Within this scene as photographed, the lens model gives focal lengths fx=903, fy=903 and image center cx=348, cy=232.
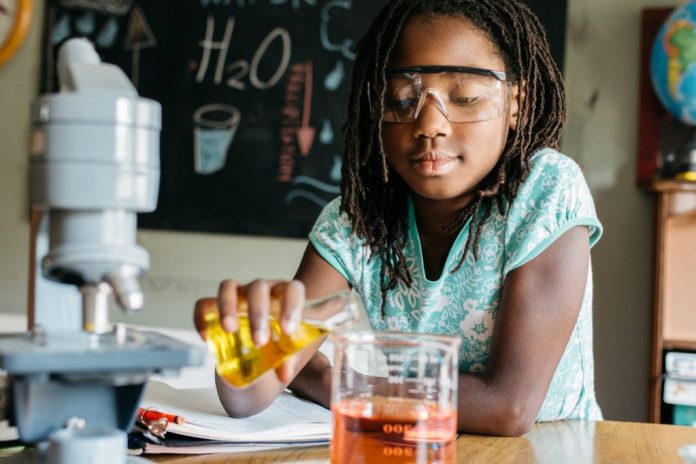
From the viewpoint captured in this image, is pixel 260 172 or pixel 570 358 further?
pixel 260 172

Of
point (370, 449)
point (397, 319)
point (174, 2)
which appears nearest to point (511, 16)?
point (397, 319)

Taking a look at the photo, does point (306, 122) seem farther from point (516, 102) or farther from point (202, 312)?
point (202, 312)

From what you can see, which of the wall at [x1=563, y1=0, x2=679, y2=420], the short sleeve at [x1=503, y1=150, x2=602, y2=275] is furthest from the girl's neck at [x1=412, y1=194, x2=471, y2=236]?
the wall at [x1=563, y1=0, x2=679, y2=420]

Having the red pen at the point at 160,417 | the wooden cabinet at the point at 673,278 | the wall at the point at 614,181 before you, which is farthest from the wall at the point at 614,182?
the red pen at the point at 160,417

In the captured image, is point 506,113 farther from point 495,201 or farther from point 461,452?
point 461,452

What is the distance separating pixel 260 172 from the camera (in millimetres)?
3373

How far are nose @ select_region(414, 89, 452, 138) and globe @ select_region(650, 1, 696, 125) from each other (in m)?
1.73

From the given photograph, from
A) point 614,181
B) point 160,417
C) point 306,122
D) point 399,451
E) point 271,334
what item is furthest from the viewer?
point 306,122

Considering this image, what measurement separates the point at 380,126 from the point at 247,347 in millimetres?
652

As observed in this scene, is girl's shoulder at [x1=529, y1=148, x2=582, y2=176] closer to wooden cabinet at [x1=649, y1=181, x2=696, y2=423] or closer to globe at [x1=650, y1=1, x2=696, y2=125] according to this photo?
wooden cabinet at [x1=649, y1=181, x2=696, y2=423]

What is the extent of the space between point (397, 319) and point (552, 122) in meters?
0.42

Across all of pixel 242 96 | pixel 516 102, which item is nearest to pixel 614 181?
pixel 242 96

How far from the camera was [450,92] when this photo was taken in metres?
1.30

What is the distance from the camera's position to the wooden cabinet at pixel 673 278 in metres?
2.70
